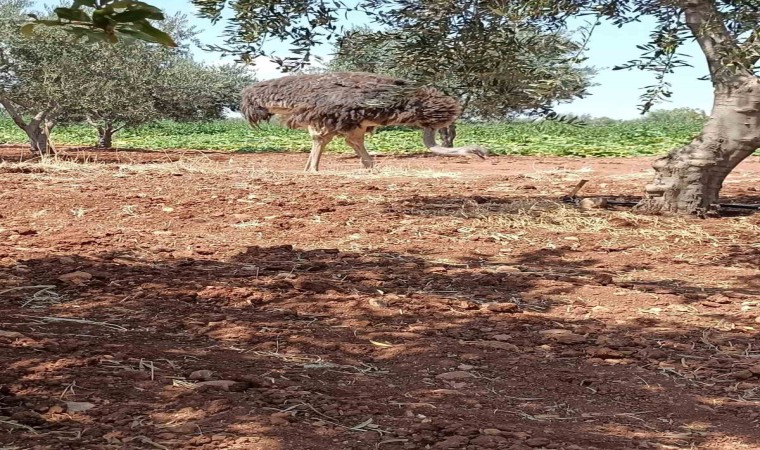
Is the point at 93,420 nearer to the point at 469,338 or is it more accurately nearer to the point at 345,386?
→ the point at 345,386

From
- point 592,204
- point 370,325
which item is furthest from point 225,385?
point 592,204

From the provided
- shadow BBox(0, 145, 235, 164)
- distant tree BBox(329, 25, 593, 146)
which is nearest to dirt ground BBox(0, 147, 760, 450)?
distant tree BBox(329, 25, 593, 146)

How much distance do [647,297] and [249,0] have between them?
122 inches

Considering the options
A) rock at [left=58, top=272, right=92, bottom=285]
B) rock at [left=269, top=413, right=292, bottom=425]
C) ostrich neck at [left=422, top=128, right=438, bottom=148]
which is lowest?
rock at [left=269, top=413, right=292, bottom=425]

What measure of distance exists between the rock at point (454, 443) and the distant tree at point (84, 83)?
13.2 meters

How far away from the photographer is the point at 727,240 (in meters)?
7.75

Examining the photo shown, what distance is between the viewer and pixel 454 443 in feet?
9.61

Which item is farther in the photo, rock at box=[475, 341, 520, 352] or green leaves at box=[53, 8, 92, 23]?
rock at box=[475, 341, 520, 352]

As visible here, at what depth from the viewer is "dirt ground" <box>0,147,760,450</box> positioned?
123 inches

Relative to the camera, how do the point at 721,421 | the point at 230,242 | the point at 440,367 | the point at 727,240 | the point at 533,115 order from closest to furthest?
the point at 721,421 → the point at 440,367 → the point at 533,115 → the point at 230,242 → the point at 727,240

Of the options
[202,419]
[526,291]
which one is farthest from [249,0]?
[202,419]

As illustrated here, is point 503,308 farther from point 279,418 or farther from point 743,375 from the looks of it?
point 279,418

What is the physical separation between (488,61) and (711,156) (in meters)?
3.44

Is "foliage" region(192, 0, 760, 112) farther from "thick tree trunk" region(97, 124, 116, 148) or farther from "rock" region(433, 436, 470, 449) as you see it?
"thick tree trunk" region(97, 124, 116, 148)
